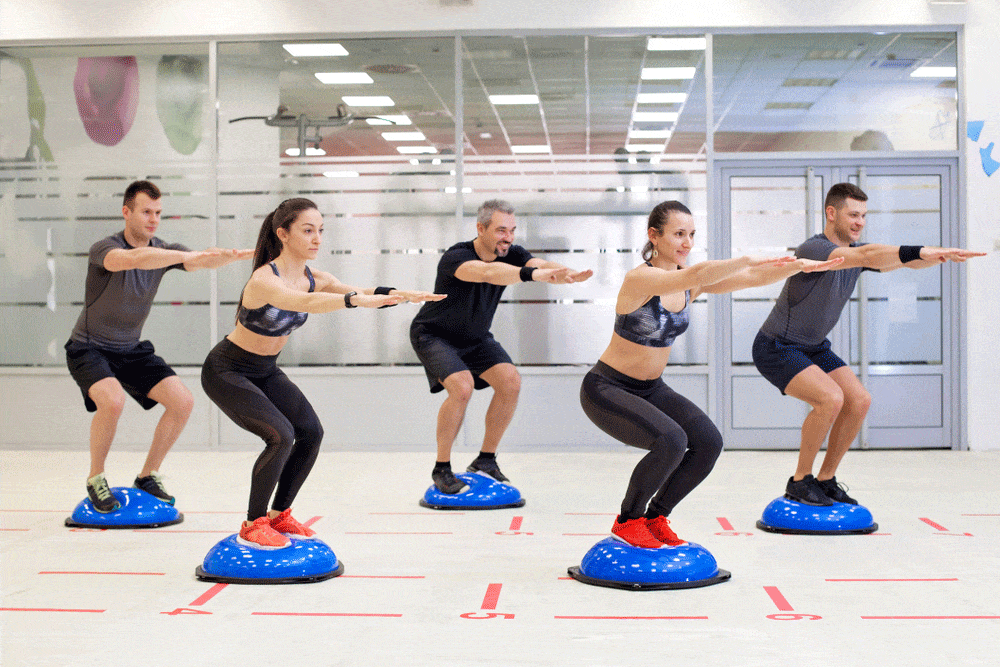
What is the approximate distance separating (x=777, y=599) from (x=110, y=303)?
3.27 meters

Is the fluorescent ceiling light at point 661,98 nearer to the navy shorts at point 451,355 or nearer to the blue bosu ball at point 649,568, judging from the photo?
the navy shorts at point 451,355

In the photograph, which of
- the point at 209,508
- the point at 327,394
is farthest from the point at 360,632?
the point at 327,394

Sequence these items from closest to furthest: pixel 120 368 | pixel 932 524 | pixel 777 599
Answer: pixel 777 599, pixel 932 524, pixel 120 368

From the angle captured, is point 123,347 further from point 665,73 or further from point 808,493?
point 665,73

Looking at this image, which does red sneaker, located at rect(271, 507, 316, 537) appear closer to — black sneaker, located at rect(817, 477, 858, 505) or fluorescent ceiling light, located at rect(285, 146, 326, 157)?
black sneaker, located at rect(817, 477, 858, 505)

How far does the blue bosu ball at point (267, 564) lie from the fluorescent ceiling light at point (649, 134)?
185 inches

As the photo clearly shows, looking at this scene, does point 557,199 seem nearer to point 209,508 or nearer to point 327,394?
point 327,394

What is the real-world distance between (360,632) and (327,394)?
15.5 feet

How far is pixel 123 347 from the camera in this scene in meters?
4.83

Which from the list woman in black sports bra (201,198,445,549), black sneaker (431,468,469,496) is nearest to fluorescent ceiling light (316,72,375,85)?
black sneaker (431,468,469,496)

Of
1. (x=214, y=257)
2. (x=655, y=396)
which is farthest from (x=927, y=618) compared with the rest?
(x=214, y=257)

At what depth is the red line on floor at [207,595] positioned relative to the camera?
328 cm

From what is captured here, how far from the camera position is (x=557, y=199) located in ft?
24.7

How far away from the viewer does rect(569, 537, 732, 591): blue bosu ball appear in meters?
3.42
